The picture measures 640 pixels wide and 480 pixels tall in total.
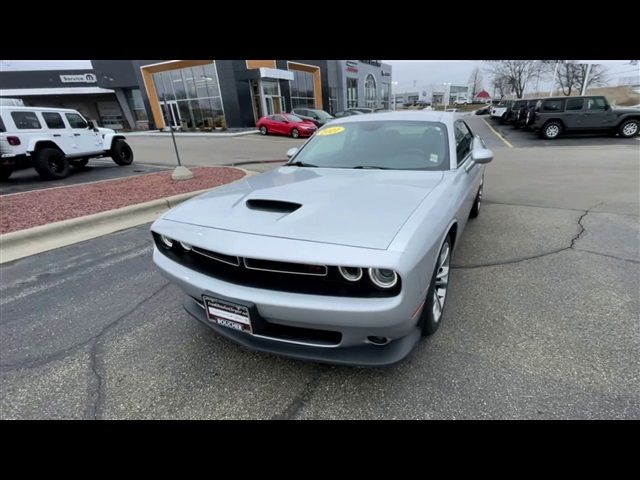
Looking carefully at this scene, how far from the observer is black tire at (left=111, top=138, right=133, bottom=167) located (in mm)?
11195

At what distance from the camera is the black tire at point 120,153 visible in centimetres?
1120

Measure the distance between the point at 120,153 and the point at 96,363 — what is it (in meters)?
11.2

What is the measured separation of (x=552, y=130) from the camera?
49.5ft

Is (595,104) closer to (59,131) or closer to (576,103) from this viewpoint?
(576,103)

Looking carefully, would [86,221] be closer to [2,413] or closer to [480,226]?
[2,413]

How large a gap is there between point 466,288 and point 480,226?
195 centimetres

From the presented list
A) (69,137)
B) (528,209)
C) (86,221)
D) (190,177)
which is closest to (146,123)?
(69,137)

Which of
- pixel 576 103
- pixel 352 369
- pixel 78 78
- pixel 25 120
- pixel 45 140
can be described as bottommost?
pixel 352 369

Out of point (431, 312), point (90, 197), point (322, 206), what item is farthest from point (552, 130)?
point (90, 197)

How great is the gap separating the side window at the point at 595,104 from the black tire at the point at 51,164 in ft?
65.7

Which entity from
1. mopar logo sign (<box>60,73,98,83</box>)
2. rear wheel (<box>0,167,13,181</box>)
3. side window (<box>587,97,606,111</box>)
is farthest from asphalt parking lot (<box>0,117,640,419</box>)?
mopar logo sign (<box>60,73,98,83</box>)

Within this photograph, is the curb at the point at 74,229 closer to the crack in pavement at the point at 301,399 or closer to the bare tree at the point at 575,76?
the crack in pavement at the point at 301,399

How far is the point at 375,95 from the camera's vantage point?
42.9 meters
